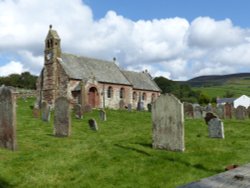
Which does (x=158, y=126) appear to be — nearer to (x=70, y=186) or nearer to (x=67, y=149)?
(x=67, y=149)

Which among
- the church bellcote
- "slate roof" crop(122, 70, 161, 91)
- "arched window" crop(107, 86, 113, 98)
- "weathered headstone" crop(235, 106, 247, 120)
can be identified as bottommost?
"weathered headstone" crop(235, 106, 247, 120)

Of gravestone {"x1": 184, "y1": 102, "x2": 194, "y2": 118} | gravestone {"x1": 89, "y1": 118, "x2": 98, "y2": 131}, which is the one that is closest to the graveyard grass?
gravestone {"x1": 89, "y1": 118, "x2": 98, "y2": 131}

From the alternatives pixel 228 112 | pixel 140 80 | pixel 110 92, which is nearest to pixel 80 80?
pixel 110 92

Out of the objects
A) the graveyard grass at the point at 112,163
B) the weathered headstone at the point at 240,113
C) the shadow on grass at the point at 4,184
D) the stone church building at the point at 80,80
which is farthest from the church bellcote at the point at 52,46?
the shadow on grass at the point at 4,184

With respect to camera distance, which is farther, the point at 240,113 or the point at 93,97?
the point at 93,97

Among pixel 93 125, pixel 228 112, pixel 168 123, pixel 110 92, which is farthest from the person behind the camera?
→ pixel 110 92

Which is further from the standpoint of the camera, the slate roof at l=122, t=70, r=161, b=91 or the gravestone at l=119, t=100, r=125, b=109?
the slate roof at l=122, t=70, r=161, b=91

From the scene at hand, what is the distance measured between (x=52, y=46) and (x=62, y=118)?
2967cm

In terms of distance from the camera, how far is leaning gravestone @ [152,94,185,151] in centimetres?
1226

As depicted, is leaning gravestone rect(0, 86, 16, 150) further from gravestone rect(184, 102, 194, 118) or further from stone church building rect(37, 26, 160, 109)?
stone church building rect(37, 26, 160, 109)

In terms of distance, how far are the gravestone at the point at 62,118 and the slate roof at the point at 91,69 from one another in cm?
2695

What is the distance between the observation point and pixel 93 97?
45344 mm

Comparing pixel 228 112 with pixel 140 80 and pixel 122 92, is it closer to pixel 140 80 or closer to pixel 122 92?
pixel 122 92

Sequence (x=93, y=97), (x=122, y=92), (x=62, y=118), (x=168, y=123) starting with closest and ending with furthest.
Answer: (x=168, y=123), (x=62, y=118), (x=93, y=97), (x=122, y=92)
